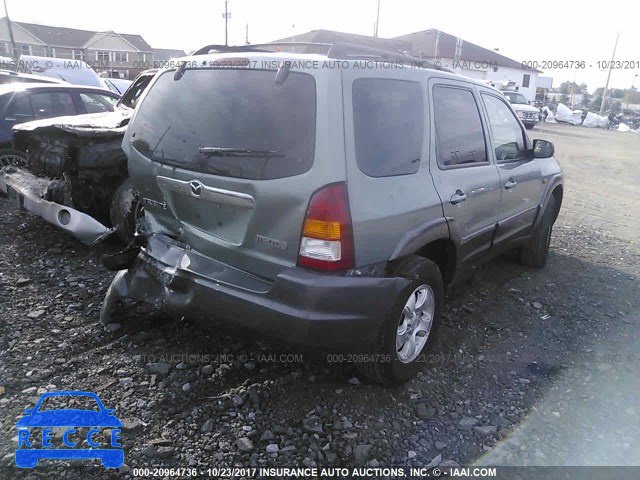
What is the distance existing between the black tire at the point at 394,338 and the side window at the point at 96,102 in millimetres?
6384

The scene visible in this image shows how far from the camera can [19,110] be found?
22.9 ft

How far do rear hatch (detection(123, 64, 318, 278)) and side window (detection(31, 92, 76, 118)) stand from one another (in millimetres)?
5032

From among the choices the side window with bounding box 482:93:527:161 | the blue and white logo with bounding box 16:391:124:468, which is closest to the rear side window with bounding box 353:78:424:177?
the side window with bounding box 482:93:527:161

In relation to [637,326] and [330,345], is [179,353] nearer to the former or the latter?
[330,345]

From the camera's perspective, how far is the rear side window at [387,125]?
2.72 metres

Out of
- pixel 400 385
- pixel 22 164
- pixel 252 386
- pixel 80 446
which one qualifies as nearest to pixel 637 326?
pixel 400 385

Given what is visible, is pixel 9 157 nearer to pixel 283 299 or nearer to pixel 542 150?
pixel 283 299

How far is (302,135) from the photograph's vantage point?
260 centimetres

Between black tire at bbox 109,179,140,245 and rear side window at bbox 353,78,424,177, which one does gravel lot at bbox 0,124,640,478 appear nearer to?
black tire at bbox 109,179,140,245

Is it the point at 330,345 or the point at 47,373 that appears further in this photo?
the point at 47,373

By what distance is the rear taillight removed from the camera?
2555mm

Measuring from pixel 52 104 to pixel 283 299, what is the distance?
6.39 metres

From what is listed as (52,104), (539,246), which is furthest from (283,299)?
(52,104)

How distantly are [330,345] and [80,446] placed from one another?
4.39 feet
